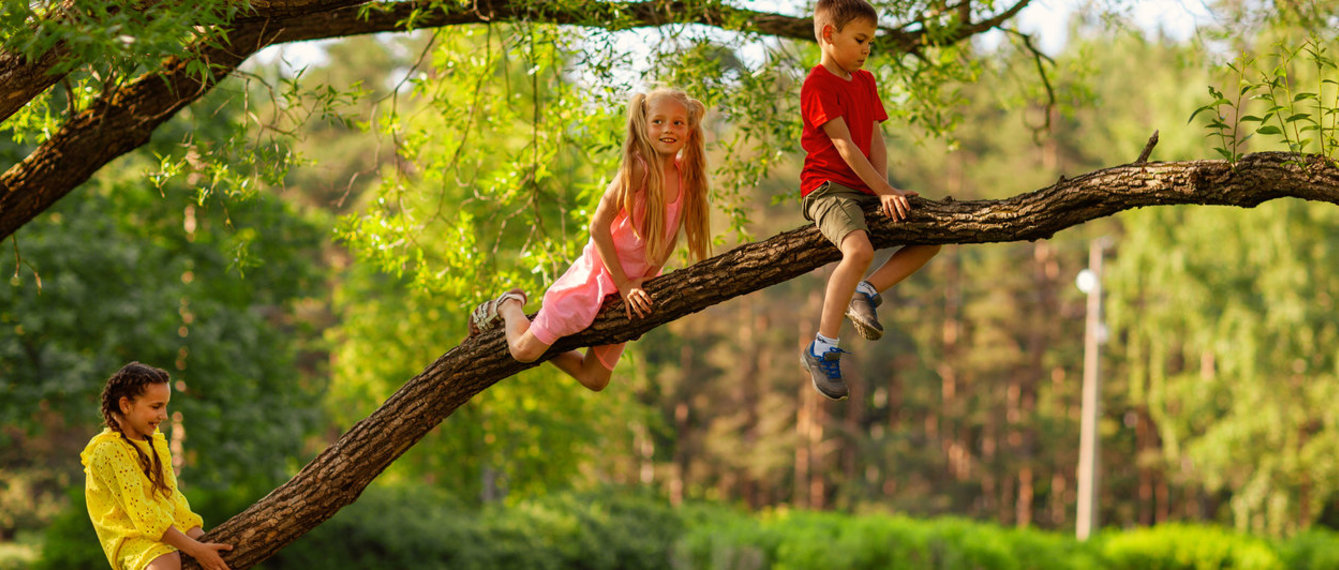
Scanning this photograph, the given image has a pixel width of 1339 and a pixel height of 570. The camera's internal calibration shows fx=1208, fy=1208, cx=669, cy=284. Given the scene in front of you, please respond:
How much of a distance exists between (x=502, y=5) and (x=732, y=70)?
1.32 metres

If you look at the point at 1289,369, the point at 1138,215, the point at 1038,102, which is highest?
the point at 1138,215

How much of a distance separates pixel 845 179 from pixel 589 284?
3.27 feet

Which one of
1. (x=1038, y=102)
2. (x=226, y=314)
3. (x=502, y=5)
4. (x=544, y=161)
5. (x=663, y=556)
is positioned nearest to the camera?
(x=502, y=5)

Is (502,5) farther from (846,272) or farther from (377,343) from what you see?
(377,343)

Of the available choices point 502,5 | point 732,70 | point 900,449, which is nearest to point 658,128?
point 502,5

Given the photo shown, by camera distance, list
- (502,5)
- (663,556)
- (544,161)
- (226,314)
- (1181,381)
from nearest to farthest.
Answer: (502,5)
(544,161)
(226,314)
(663,556)
(1181,381)

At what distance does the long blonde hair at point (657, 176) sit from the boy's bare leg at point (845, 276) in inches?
26.8

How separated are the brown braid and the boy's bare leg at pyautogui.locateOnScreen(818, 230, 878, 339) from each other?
2.27m

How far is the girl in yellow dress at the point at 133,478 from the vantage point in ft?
13.5

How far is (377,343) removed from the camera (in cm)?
1678

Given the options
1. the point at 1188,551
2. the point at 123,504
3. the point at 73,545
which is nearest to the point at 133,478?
the point at 123,504

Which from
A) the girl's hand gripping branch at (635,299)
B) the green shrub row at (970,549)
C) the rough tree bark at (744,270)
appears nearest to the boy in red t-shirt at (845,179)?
the rough tree bark at (744,270)

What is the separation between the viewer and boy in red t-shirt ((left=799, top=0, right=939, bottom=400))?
3.97m

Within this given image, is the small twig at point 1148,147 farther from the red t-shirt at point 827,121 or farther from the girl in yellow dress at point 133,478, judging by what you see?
the girl in yellow dress at point 133,478
